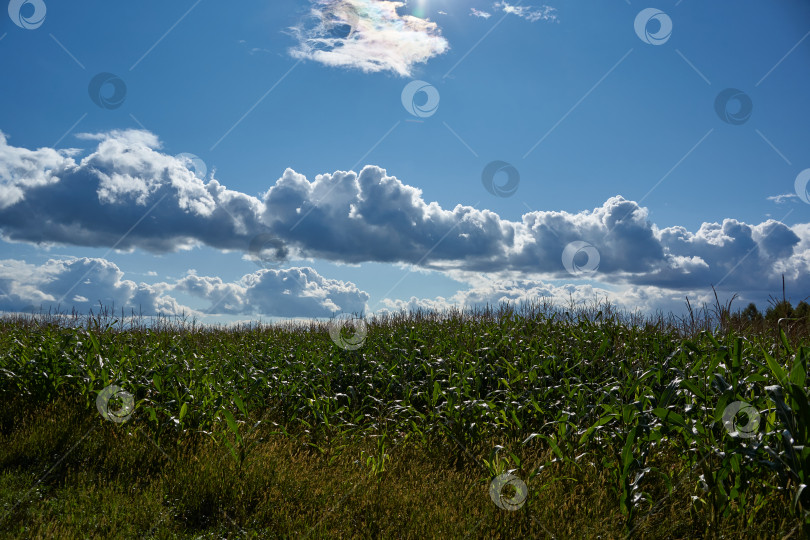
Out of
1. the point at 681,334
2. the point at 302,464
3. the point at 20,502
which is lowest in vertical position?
the point at 20,502

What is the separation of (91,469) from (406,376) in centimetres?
543

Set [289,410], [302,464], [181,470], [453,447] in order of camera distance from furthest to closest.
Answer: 1. [289,410]
2. [453,447]
3. [302,464]
4. [181,470]

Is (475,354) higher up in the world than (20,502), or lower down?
higher up

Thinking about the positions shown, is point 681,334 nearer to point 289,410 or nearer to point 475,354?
point 475,354

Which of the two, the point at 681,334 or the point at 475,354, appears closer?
the point at 475,354

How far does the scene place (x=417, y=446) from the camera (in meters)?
7.30

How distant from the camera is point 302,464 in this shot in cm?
656

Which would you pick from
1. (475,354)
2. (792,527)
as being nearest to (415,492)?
(792,527)

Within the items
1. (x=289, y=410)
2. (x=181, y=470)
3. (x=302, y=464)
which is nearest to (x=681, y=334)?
(x=289, y=410)

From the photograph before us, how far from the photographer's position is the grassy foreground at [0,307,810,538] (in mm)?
4855

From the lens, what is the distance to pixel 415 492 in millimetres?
5684

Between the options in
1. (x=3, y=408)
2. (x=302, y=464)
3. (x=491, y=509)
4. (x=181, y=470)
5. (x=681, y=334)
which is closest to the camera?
(x=491, y=509)

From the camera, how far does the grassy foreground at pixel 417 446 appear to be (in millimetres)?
4855

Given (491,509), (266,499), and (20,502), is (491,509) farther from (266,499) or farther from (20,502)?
(20,502)
